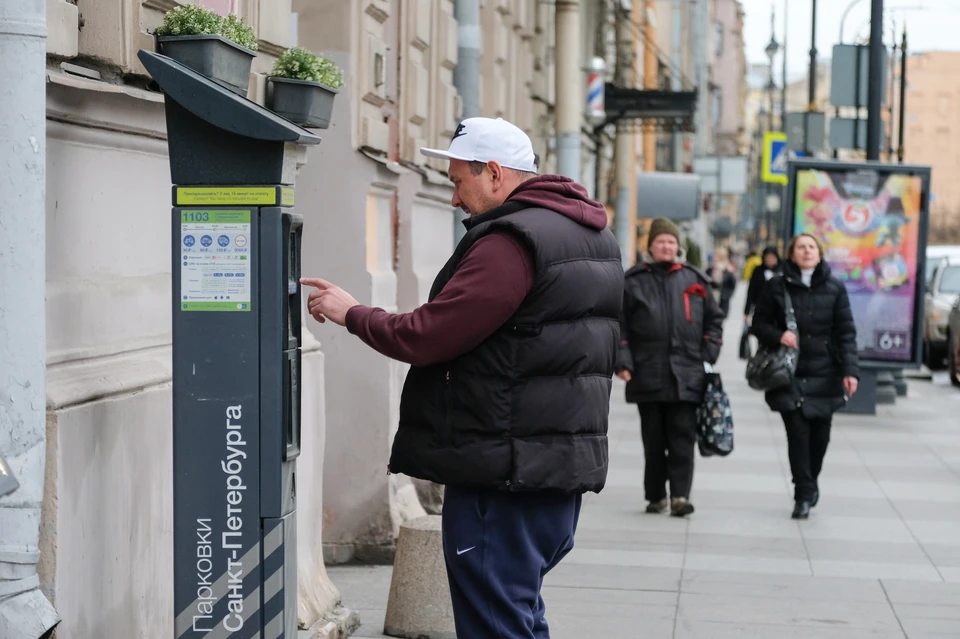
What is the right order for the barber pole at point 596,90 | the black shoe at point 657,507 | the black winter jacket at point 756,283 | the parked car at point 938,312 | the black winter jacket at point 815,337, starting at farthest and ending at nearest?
1. the parked car at point 938,312
2. the barber pole at point 596,90
3. the black winter jacket at point 756,283
4. the black shoe at point 657,507
5. the black winter jacket at point 815,337

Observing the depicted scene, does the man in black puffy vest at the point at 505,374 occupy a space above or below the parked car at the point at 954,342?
above

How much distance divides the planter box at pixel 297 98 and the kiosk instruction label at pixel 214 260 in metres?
1.94

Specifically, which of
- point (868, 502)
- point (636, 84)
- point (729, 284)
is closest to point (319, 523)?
point (868, 502)

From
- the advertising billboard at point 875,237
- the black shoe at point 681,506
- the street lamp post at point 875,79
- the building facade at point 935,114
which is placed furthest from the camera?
the building facade at point 935,114

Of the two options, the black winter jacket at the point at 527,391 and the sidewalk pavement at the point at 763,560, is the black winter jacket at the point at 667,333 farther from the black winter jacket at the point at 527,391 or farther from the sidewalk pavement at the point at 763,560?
the black winter jacket at the point at 527,391

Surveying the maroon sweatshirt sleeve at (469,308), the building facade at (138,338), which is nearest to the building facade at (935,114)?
the building facade at (138,338)

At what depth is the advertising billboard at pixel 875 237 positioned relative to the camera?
624 inches

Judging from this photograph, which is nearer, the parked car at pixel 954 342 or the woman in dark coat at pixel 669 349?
the woman in dark coat at pixel 669 349

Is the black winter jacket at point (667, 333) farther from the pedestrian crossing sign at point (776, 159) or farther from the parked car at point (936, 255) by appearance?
the pedestrian crossing sign at point (776, 159)

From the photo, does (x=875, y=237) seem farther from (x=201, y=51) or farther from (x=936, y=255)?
(x=936, y=255)

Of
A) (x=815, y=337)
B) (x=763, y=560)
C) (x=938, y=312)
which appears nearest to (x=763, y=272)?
(x=938, y=312)

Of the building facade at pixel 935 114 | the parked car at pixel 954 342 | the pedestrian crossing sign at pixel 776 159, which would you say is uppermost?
the building facade at pixel 935 114

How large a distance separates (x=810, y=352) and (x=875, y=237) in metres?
6.86

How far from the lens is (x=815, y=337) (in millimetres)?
9500
